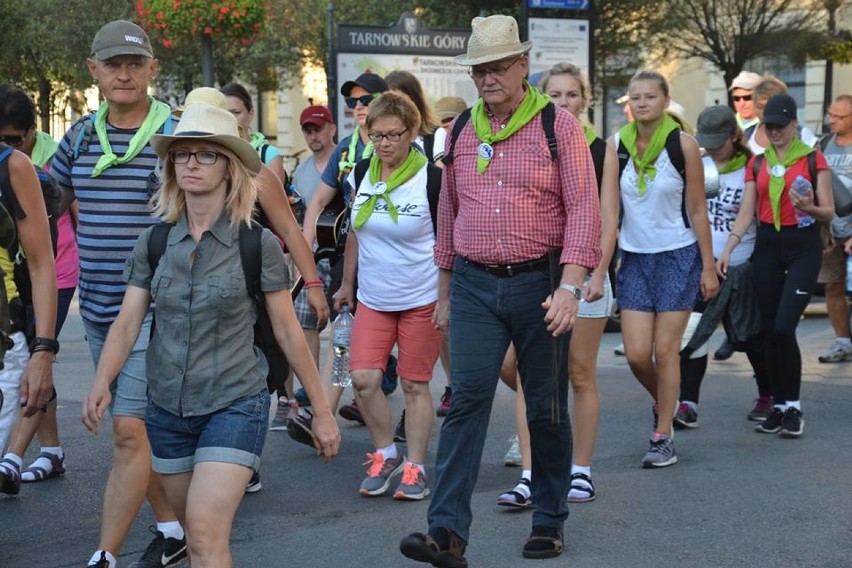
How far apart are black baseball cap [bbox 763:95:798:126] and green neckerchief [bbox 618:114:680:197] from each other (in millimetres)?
1252

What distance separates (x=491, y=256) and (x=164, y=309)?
1382 millimetres

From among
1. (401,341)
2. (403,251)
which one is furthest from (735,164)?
(401,341)

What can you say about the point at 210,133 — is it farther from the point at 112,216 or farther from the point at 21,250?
the point at 21,250

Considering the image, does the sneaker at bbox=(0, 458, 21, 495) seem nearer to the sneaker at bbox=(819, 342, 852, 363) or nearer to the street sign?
the sneaker at bbox=(819, 342, 852, 363)

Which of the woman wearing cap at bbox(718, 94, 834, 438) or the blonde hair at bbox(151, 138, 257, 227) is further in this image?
the woman wearing cap at bbox(718, 94, 834, 438)

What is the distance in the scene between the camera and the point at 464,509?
5105mm

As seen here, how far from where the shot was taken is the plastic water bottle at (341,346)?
725cm

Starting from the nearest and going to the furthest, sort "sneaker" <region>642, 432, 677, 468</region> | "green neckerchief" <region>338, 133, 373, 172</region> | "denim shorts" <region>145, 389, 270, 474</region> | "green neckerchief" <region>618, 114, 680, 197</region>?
"denim shorts" <region>145, 389, 270, 474</region> < "green neckerchief" <region>618, 114, 680, 197</region> < "sneaker" <region>642, 432, 677, 468</region> < "green neckerchief" <region>338, 133, 373, 172</region>

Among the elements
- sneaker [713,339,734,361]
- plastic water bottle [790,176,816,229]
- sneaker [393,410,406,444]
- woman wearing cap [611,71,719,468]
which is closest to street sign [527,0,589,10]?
sneaker [713,339,734,361]

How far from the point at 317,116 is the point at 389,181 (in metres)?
2.23

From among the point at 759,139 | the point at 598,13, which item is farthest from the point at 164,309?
the point at 598,13

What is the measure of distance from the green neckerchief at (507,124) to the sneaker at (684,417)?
341 centimetres

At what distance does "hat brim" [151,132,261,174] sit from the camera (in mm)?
4270

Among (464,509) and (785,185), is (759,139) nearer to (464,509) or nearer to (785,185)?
(785,185)
